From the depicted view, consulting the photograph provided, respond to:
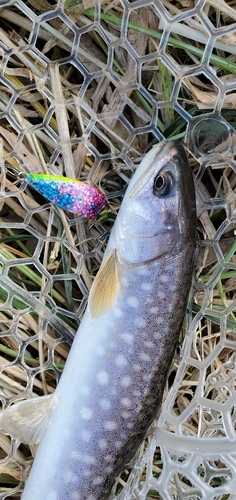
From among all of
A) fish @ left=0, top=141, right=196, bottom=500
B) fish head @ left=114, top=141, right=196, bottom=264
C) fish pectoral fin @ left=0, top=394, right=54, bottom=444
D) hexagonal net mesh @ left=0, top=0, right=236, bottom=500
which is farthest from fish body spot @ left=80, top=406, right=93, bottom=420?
fish head @ left=114, top=141, right=196, bottom=264

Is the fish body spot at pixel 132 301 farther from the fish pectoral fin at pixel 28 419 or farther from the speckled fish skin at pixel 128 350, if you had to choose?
the fish pectoral fin at pixel 28 419

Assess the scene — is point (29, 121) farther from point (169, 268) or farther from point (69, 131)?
point (169, 268)

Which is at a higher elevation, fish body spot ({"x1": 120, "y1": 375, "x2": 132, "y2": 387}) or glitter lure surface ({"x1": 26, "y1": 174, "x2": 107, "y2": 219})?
glitter lure surface ({"x1": 26, "y1": 174, "x2": 107, "y2": 219})

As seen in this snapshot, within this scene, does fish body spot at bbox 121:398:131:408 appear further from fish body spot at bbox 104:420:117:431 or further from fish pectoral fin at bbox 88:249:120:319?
fish pectoral fin at bbox 88:249:120:319

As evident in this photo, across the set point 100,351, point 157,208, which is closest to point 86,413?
point 100,351

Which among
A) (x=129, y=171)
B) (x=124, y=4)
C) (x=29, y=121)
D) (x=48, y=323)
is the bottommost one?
(x=48, y=323)

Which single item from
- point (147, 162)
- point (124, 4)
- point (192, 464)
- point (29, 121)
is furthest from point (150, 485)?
point (124, 4)
